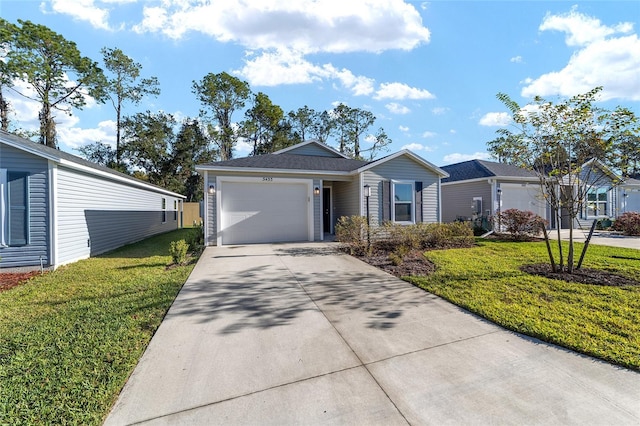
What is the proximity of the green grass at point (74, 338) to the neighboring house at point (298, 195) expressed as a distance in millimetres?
4034

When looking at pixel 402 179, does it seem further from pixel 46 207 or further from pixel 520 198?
pixel 46 207

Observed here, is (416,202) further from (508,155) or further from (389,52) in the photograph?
(389,52)

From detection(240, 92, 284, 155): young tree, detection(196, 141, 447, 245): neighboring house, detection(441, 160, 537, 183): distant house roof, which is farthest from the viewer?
detection(240, 92, 284, 155): young tree

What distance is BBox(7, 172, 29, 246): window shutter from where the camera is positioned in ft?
20.3

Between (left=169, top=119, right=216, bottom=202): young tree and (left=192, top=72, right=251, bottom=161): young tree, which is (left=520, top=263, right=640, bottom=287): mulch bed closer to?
(left=192, top=72, right=251, bottom=161): young tree

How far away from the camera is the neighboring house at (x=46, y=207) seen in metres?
6.20

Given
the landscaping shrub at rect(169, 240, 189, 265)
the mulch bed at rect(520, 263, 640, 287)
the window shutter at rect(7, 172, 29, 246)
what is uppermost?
the window shutter at rect(7, 172, 29, 246)

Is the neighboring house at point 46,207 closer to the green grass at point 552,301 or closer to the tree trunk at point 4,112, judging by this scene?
the green grass at point 552,301

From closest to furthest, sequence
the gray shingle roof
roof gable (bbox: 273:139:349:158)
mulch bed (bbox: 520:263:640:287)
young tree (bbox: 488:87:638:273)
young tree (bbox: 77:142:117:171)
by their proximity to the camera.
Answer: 1. mulch bed (bbox: 520:263:640:287)
2. young tree (bbox: 488:87:638:273)
3. the gray shingle roof
4. roof gable (bbox: 273:139:349:158)
5. young tree (bbox: 77:142:117:171)

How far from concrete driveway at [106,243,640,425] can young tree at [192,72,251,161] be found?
993 inches

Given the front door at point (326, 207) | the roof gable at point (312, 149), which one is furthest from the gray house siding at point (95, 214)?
the front door at point (326, 207)

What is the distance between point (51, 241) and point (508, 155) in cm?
1073

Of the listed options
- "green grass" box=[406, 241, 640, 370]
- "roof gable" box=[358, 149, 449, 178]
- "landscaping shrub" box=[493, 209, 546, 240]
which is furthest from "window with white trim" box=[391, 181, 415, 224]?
"green grass" box=[406, 241, 640, 370]

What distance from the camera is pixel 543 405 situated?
2.07 metres
